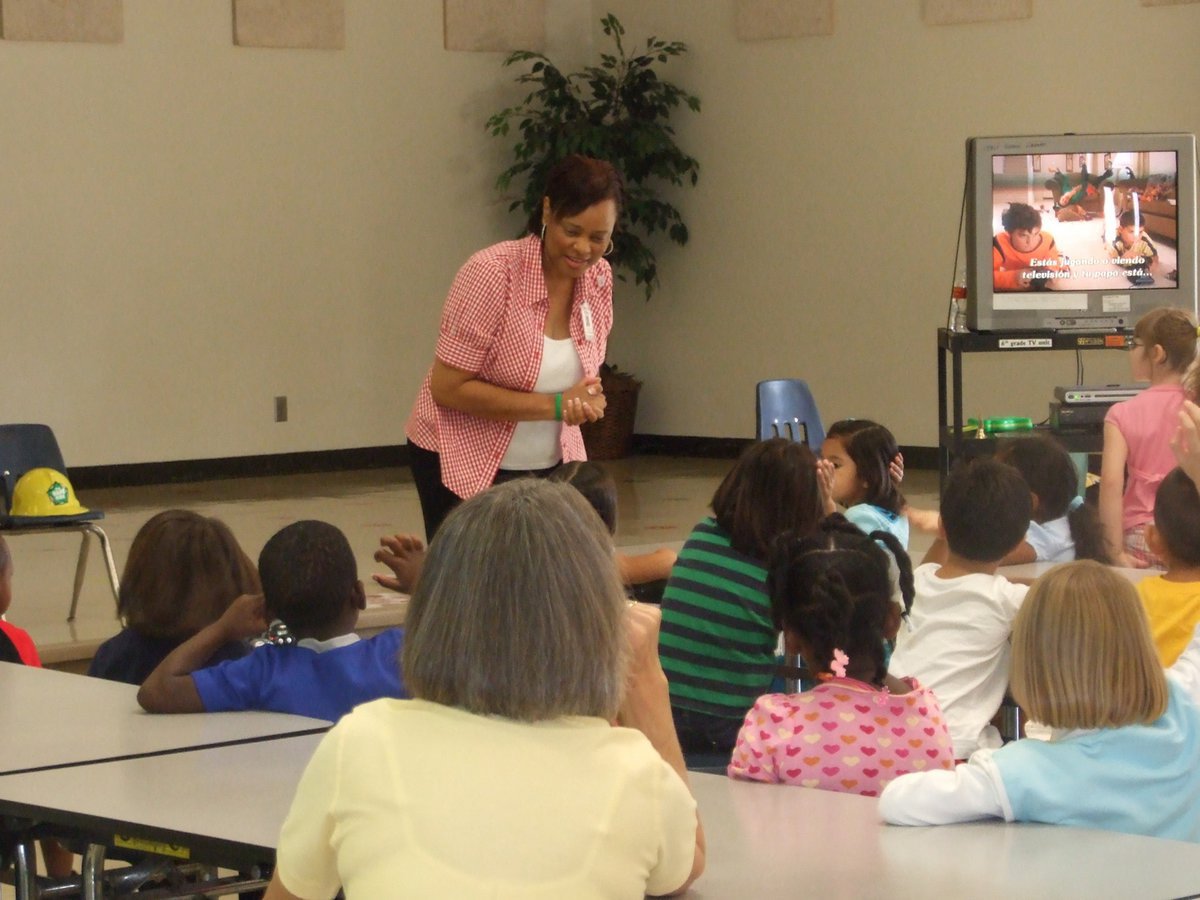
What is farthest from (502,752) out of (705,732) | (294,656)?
(705,732)

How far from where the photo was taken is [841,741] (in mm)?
2334

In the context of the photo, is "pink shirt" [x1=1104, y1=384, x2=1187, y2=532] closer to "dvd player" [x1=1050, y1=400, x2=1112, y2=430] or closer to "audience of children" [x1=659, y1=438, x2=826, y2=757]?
"dvd player" [x1=1050, y1=400, x2=1112, y2=430]

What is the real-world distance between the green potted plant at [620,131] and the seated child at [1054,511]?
579 centimetres

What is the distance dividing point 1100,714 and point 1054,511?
2.06 metres

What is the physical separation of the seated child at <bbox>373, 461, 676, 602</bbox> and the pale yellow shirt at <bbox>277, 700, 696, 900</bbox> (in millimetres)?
470

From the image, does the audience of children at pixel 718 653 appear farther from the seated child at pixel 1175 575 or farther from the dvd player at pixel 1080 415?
the dvd player at pixel 1080 415

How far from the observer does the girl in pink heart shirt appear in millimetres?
2328

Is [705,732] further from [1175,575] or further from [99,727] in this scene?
[99,727]

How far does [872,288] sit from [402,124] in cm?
273

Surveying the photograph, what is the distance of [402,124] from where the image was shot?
31.8ft

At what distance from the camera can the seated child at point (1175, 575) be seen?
9.45ft

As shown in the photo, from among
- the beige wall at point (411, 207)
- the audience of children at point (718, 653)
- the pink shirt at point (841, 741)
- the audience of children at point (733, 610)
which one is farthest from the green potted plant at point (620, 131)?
the pink shirt at point (841, 741)

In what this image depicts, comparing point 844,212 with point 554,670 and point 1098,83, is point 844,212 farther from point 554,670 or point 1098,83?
point 554,670

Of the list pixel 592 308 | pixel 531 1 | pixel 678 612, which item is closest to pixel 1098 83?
pixel 531 1
